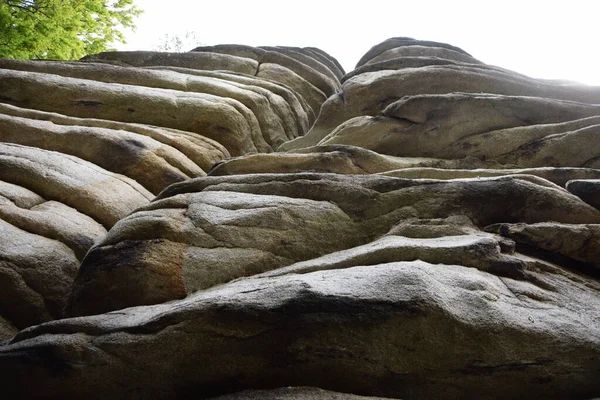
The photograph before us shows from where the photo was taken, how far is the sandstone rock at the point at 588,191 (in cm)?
599

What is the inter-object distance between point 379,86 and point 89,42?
Answer: 11985 millimetres

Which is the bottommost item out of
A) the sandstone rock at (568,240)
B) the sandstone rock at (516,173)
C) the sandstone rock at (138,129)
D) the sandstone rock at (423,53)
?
the sandstone rock at (568,240)

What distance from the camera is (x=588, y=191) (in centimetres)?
605

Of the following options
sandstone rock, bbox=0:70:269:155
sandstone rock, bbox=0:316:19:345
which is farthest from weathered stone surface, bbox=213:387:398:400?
sandstone rock, bbox=0:70:269:155

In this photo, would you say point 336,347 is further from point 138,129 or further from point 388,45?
point 388,45

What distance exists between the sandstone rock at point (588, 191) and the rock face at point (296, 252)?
1 centimetres

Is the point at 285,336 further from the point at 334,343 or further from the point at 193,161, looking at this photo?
the point at 193,161

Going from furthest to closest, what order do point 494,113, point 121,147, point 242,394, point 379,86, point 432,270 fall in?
point 379,86 → point 494,113 → point 121,147 → point 432,270 → point 242,394

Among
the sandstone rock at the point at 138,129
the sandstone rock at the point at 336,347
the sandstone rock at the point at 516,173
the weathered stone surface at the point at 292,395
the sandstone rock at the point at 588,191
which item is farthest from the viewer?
the sandstone rock at the point at 138,129

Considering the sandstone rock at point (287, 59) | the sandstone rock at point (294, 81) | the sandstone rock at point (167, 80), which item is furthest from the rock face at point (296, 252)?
the sandstone rock at point (287, 59)

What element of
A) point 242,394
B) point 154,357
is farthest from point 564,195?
point 154,357

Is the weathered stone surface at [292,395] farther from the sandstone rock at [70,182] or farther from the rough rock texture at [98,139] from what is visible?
the sandstone rock at [70,182]

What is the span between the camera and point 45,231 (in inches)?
257

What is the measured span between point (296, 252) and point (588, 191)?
344cm
